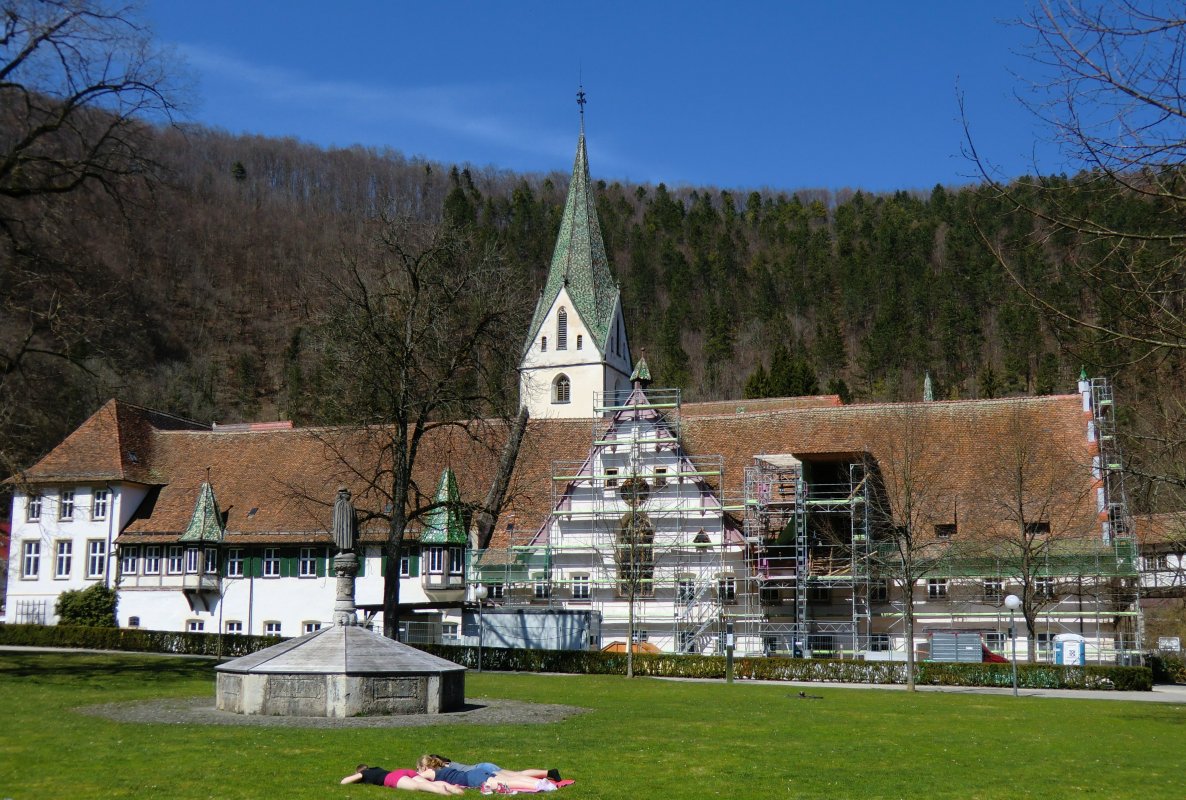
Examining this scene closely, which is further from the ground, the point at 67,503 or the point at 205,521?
the point at 67,503

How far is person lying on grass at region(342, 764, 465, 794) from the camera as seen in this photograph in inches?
497

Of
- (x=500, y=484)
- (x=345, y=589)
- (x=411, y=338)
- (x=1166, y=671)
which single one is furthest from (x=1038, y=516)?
(x=345, y=589)

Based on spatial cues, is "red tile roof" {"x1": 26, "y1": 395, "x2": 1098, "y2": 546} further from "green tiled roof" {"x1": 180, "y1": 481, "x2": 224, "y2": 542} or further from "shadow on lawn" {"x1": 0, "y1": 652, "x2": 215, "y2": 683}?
"shadow on lawn" {"x1": 0, "y1": 652, "x2": 215, "y2": 683}

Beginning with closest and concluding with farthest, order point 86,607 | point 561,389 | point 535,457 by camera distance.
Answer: point 86,607 → point 535,457 → point 561,389

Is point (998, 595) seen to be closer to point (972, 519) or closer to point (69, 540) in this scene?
point (972, 519)

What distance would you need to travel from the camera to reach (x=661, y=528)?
45688 millimetres

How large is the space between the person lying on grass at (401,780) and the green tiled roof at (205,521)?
3807 centimetres

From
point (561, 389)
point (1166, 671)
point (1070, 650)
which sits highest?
point (561, 389)

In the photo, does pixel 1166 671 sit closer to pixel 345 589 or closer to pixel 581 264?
pixel 345 589

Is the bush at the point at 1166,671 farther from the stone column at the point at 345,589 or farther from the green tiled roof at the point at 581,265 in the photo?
the green tiled roof at the point at 581,265

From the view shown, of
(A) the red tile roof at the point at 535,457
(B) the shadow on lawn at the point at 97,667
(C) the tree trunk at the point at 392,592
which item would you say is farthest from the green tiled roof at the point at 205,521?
(C) the tree trunk at the point at 392,592

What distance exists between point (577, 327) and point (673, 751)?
4952 cm

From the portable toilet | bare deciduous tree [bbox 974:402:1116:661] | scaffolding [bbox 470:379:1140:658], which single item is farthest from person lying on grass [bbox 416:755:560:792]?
the portable toilet

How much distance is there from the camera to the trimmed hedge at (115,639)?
132 ft
